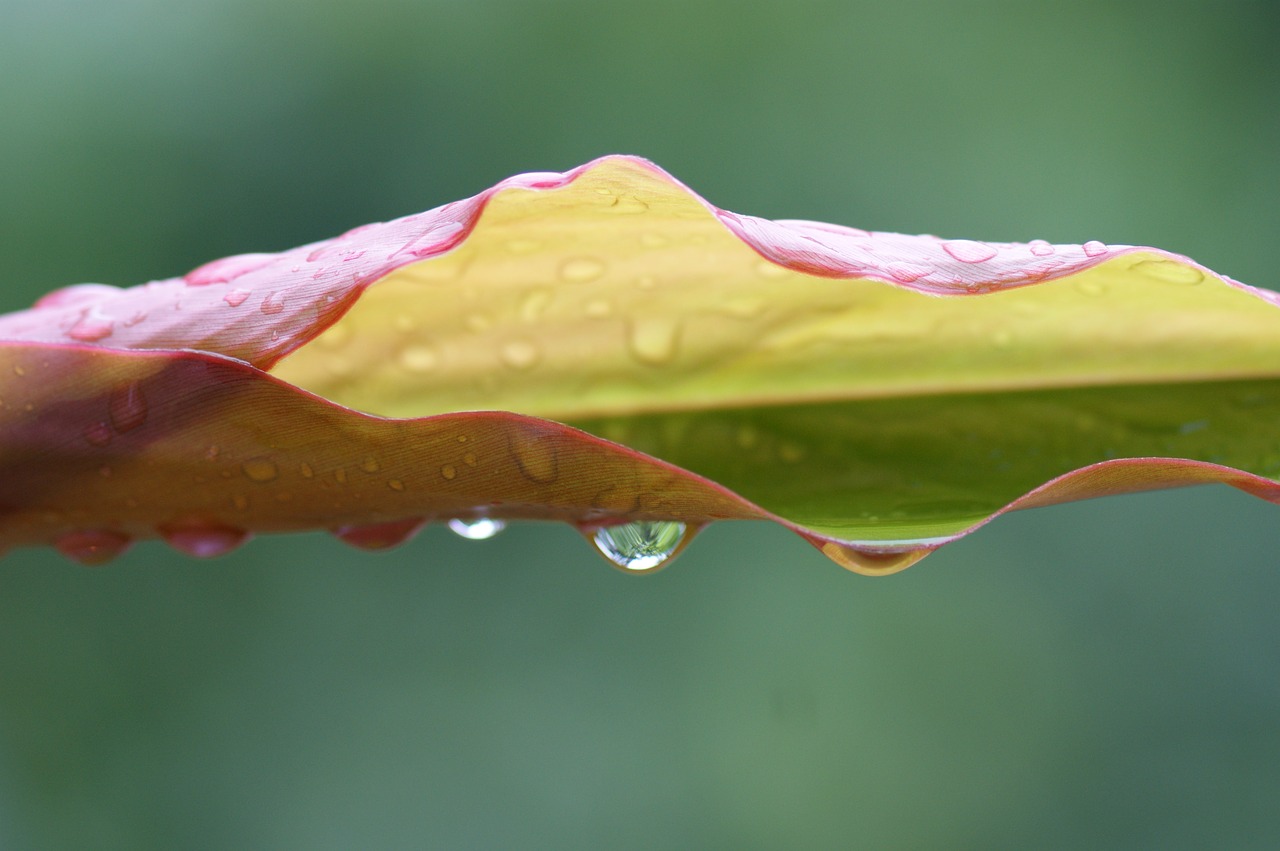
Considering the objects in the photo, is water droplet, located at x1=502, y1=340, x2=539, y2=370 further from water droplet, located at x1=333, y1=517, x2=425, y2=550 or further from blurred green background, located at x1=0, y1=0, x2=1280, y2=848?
blurred green background, located at x1=0, y1=0, x2=1280, y2=848

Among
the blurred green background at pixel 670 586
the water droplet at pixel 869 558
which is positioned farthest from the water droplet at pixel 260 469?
the blurred green background at pixel 670 586

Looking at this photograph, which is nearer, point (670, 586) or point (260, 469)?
point (260, 469)

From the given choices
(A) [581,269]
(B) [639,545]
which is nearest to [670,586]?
(B) [639,545]

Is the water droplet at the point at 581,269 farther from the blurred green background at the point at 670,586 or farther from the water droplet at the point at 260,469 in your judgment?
the blurred green background at the point at 670,586

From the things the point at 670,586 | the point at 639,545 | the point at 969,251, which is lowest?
the point at 670,586

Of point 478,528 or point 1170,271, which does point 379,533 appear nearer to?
point 478,528
